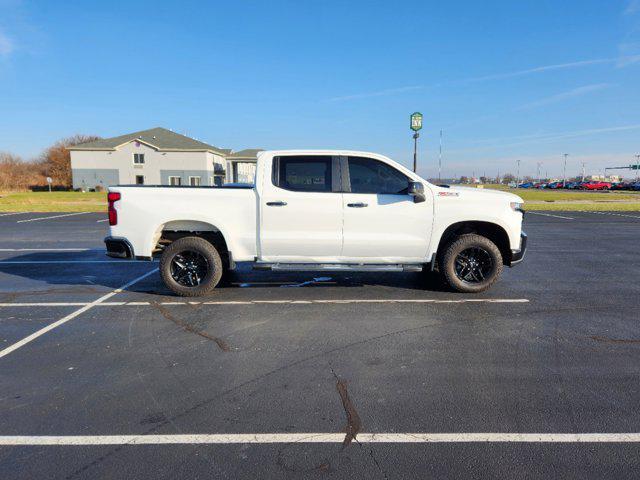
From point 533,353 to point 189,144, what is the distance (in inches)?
2273

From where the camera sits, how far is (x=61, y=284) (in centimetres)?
722

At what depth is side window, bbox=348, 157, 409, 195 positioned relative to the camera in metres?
6.25

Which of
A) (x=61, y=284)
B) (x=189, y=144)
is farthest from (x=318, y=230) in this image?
(x=189, y=144)

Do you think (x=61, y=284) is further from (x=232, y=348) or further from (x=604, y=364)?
(x=604, y=364)

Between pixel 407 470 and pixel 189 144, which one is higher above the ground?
pixel 189 144

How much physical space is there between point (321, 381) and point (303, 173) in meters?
3.37

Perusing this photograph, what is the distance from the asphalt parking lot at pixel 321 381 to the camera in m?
2.69

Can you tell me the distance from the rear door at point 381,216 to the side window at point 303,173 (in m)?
0.29

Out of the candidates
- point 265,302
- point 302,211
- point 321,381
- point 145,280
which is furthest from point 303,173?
point 145,280

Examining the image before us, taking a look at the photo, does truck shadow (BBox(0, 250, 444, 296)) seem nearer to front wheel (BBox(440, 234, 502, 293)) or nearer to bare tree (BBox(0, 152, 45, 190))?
front wheel (BBox(440, 234, 502, 293))

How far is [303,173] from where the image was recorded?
6.27 m

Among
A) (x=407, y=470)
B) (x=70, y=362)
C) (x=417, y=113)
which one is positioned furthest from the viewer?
(x=417, y=113)

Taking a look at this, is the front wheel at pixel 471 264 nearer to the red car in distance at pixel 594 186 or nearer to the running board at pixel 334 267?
the running board at pixel 334 267

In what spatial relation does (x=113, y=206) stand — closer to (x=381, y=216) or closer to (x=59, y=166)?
(x=381, y=216)
